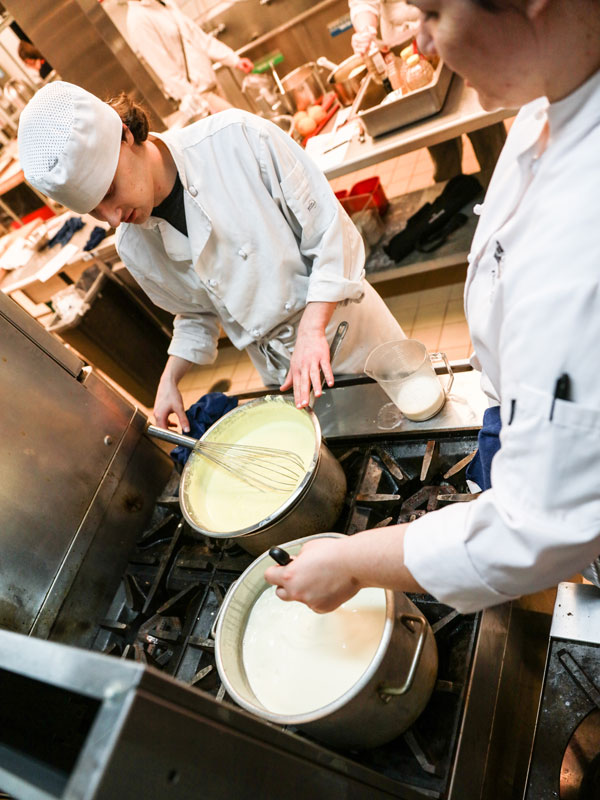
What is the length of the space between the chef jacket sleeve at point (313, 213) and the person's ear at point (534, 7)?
1.00 metres

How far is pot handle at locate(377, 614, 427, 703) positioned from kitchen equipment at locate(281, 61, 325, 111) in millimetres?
3922

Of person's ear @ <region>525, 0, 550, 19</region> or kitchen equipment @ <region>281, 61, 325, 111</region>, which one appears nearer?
person's ear @ <region>525, 0, 550, 19</region>

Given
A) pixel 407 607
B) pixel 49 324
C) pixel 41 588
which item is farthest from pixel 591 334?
pixel 49 324

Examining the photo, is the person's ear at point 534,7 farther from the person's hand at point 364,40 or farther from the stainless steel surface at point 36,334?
the person's hand at point 364,40

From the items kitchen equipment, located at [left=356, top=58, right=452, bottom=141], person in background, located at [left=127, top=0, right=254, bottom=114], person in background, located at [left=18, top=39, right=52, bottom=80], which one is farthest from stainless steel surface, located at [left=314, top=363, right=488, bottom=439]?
person in background, located at [left=18, top=39, right=52, bottom=80]

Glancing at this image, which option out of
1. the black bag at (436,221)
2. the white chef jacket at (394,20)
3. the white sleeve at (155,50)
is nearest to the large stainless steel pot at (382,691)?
the black bag at (436,221)

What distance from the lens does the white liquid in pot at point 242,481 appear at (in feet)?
4.29

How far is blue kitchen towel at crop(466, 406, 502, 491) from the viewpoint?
1002 mm

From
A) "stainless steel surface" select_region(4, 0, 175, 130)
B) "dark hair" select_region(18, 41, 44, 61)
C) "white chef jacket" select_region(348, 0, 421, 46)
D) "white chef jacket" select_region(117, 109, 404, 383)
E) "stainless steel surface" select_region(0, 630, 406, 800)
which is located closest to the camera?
"stainless steel surface" select_region(0, 630, 406, 800)

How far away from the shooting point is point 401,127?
9.48 ft

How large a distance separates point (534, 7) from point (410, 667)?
874 mm

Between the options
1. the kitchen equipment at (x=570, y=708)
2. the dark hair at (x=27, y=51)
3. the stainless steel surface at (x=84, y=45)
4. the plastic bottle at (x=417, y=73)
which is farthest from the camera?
the dark hair at (x=27, y=51)

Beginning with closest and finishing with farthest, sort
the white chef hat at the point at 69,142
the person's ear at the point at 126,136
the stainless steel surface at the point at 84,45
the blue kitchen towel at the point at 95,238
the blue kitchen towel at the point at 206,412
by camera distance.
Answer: the white chef hat at the point at 69,142
the person's ear at the point at 126,136
the blue kitchen towel at the point at 206,412
the stainless steel surface at the point at 84,45
the blue kitchen towel at the point at 95,238

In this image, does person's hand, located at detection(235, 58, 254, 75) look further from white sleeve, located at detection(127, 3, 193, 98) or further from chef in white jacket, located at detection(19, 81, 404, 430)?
chef in white jacket, located at detection(19, 81, 404, 430)
